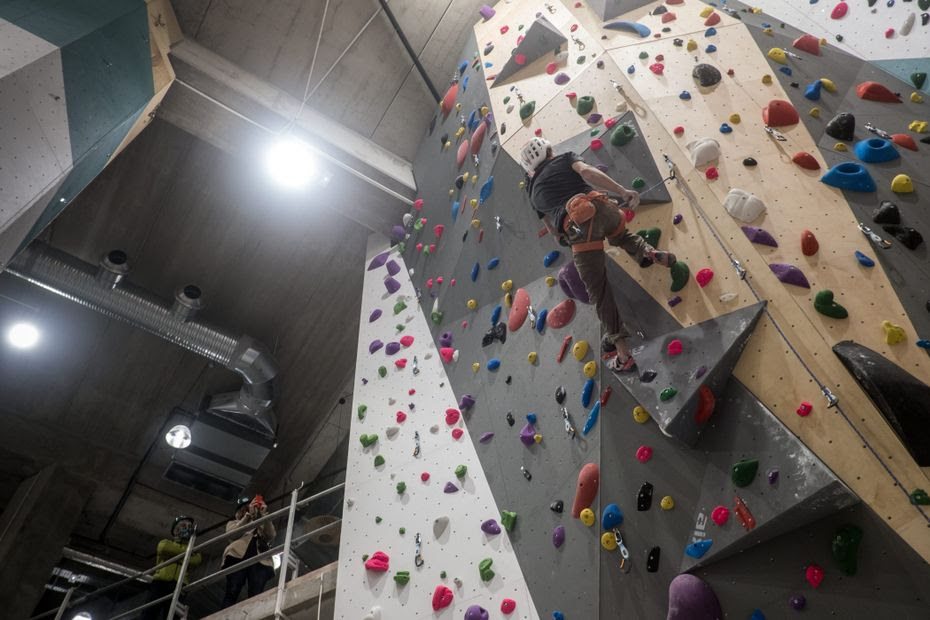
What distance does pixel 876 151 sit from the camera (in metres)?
2.78

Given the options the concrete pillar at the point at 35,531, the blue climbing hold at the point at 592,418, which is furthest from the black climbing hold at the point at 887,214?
the concrete pillar at the point at 35,531

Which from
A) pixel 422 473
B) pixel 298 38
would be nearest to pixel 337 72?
pixel 298 38

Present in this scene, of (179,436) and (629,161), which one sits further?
(179,436)

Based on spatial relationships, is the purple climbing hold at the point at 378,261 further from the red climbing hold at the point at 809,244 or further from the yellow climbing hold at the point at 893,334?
the yellow climbing hold at the point at 893,334

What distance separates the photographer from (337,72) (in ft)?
20.3

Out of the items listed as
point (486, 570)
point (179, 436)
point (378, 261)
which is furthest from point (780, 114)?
point (179, 436)

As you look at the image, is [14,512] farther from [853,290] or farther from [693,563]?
[853,290]

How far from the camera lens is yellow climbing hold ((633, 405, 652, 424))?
9.16 ft

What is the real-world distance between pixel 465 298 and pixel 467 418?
86cm

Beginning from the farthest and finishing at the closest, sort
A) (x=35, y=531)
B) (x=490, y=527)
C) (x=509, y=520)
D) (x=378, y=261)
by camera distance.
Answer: (x=35, y=531) < (x=378, y=261) < (x=490, y=527) < (x=509, y=520)

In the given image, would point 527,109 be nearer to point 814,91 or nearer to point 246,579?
point 814,91

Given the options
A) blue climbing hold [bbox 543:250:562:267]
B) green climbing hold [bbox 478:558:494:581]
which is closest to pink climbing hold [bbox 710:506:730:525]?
green climbing hold [bbox 478:558:494:581]

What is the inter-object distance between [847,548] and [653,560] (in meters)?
0.67

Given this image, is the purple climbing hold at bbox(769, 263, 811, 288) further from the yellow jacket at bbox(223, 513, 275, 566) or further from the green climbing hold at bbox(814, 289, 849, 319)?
the yellow jacket at bbox(223, 513, 275, 566)
